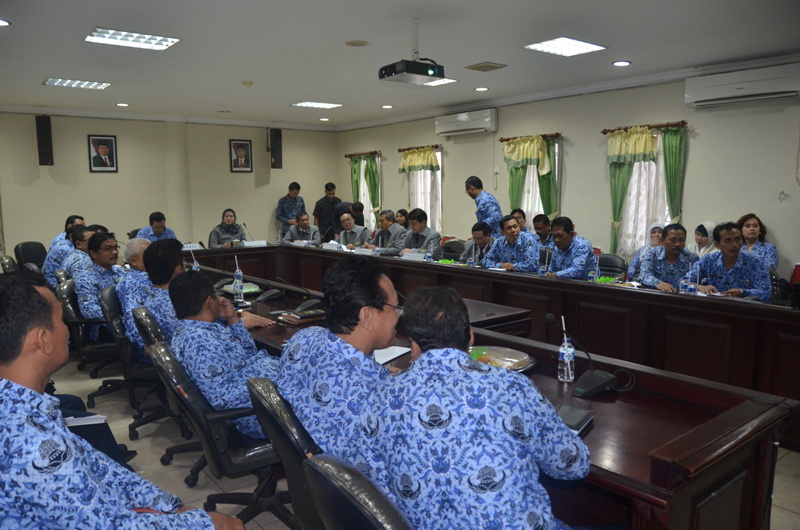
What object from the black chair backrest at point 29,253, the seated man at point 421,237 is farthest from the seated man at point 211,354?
the black chair backrest at point 29,253

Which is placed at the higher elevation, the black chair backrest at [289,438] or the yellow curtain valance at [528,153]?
the yellow curtain valance at [528,153]

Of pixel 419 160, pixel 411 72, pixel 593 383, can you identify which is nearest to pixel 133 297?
pixel 411 72

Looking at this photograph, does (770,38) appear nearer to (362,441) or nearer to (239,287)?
(239,287)

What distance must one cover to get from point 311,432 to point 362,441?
6.3 inches

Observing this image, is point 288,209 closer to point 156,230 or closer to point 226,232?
point 226,232

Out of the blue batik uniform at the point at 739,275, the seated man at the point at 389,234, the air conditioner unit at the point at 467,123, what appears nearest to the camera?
the blue batik uniform at the point at 739,275

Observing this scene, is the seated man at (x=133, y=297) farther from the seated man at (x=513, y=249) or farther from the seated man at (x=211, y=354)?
the seated man at (x=513, y=249)

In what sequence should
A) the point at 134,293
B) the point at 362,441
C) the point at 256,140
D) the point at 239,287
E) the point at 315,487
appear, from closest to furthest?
the point at 315,487 → the point at 362,441 → the point at 134,293 → the point at 239,287 → the point at 256,140

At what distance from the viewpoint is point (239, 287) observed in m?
3.82

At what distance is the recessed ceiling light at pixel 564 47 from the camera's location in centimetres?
478

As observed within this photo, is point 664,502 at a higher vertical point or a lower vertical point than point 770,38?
lower

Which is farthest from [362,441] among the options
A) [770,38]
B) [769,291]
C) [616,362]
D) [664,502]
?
[770,38]

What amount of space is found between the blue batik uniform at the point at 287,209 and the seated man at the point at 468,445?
31.2 feet

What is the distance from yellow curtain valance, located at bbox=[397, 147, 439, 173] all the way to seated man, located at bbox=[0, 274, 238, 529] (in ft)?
26.1
